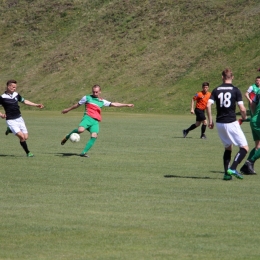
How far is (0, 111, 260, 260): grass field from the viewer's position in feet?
26.6

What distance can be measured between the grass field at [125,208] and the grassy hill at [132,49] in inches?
1313

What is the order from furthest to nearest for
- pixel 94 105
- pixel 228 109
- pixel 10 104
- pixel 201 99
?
pixel 201 99, pixel 94 105, pixel 10 104, pixel 228 109

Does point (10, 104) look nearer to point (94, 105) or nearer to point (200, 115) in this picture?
point (94, 105)

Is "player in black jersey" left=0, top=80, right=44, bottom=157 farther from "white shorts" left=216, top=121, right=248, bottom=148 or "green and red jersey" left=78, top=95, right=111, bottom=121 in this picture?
"white shorts" left=216, top=121, right=248, bottom=148

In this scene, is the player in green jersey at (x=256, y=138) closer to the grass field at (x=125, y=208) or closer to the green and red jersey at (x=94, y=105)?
the grass field at (x=125, y=208)

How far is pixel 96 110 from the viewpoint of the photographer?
1908cm

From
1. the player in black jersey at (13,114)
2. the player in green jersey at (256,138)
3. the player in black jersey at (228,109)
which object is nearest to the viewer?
the player in black jersey at (228,109)

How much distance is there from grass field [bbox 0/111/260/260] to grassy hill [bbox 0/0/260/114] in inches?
1313

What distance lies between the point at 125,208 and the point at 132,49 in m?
52.1

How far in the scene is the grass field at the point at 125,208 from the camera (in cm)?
810

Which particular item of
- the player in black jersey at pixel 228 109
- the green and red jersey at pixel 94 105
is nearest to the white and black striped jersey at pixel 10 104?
the green and red jersey at pixel 94 105

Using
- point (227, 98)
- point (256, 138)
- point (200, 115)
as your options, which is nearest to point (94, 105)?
point (256, 138)

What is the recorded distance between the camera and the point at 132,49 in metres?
62.2

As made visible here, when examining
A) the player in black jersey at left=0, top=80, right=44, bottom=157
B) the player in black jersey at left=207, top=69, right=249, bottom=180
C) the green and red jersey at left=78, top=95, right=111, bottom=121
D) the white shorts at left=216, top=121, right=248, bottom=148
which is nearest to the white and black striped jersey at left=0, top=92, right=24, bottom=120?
the player in black jersey at left=0, top=80, right=44, bottom=157
